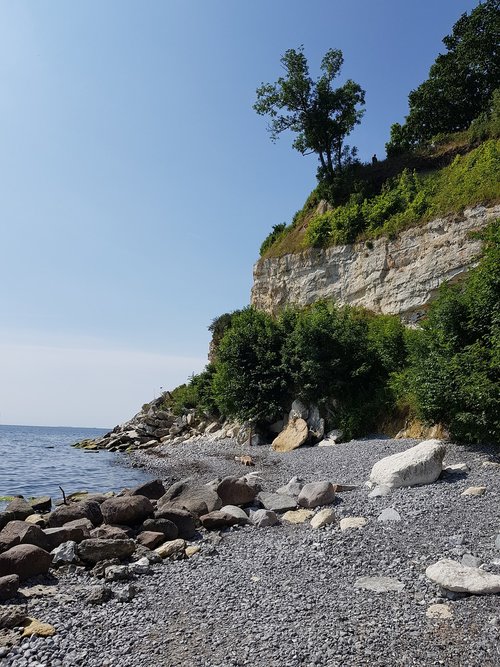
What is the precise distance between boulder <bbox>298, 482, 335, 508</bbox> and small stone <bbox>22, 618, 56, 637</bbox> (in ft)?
20.8

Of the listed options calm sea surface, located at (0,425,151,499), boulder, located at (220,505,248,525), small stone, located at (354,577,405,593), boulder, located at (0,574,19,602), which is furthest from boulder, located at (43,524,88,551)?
calm sea surface, located at (0,425,151,499)

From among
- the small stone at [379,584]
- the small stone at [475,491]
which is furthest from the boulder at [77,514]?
the small stone at [475,491]

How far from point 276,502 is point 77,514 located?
469 centimetres

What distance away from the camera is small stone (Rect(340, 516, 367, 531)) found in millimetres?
8852

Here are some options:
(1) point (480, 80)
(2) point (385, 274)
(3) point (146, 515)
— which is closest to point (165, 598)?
(3) point (146, 515)

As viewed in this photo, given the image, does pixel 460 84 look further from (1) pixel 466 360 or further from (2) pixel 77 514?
(2) pixel 77 514

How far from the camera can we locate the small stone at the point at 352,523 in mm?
8852

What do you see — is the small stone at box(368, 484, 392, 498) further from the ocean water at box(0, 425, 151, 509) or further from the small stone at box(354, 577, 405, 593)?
the ocean water at box(0, 425, 151, 509)

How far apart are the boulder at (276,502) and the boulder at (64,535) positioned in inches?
164

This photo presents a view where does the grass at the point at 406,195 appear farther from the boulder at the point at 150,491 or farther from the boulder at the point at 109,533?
the boulder at the point at 109,533

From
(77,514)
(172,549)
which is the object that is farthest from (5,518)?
(172,549)

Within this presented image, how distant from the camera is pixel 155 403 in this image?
49.9 metres

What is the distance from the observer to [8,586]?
7.33 m

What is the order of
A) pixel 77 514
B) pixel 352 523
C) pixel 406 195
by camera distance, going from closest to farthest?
pixel 352 523, pixel 77 514, pixel 406 195
